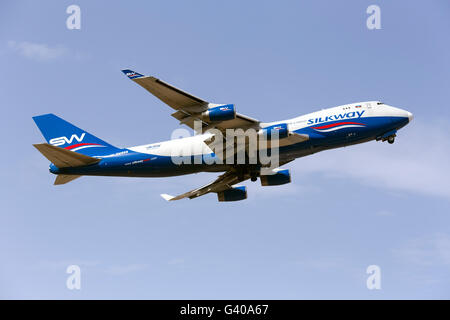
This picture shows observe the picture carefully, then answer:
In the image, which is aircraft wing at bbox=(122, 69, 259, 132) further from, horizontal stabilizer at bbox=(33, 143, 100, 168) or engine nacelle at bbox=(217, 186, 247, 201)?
engine nacelle at bbox=(217, 186, 247, 201)

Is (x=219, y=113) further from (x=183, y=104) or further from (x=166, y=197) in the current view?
(x=166, y=197)

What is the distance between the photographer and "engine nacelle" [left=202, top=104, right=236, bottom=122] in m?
49.2

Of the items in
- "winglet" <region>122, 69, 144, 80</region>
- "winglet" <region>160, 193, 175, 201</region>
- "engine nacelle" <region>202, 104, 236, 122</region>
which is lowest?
"winglet" <region>160, 193, 175, 201</region>

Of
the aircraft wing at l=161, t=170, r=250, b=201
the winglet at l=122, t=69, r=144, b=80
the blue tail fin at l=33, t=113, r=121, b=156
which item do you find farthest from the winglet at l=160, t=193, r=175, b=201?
the winglet at l=122, t=69, r=144, b=80

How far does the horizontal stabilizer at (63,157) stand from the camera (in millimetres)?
52688

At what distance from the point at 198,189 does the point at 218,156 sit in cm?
971

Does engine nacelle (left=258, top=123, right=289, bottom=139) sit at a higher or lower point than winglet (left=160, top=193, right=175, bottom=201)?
higher

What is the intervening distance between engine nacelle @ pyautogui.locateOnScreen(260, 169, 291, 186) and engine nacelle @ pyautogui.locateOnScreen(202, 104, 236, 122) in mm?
14062

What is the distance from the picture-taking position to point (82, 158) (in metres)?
54.8

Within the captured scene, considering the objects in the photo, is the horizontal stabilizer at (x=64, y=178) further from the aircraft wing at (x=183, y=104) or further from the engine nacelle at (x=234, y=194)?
the engine nacelle at (x=234, y=194)

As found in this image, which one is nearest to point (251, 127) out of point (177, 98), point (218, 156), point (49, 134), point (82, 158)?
point (218, 156)

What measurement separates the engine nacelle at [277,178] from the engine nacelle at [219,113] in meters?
14.1

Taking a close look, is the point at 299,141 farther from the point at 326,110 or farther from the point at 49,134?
A: the point at 49,134

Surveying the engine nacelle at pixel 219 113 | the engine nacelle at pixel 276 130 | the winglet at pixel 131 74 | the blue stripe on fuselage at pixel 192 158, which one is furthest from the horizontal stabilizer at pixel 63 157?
the engine nacelle at pixel 276 130
